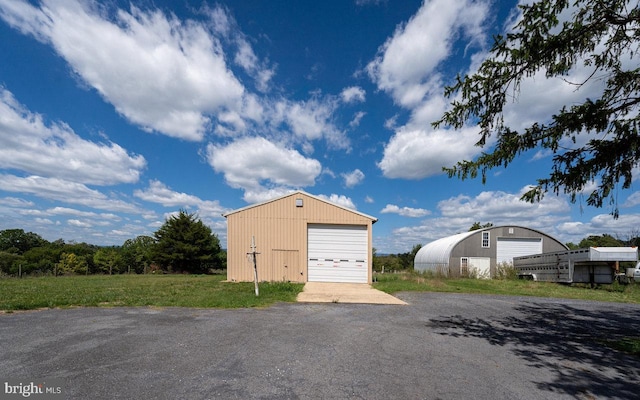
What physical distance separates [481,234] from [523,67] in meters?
25.7

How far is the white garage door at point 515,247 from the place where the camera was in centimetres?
2736

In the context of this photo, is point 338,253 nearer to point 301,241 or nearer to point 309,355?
point 301,241

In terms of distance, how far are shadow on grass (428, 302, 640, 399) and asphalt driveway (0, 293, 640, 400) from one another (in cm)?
3

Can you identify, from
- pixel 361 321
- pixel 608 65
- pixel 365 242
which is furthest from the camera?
pixel 365 242

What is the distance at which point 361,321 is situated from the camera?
25.2 ft

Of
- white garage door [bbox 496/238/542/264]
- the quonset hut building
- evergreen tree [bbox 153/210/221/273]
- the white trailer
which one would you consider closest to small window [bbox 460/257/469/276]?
the quonset hut building

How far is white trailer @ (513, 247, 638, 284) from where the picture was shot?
57.3ft

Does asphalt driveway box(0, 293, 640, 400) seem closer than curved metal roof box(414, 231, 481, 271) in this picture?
Yes

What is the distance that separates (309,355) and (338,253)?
43.4 ft

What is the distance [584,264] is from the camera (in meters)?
18.8

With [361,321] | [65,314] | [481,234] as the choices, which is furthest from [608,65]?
[481,234]

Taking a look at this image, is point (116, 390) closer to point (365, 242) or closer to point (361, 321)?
point (361, 321)

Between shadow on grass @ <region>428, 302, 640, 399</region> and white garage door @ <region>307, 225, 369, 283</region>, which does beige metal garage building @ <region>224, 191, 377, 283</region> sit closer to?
white garage door @ <region>307, 225, 369, 283</region>

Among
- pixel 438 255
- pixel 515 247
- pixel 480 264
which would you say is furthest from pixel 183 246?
pixel 515 247
